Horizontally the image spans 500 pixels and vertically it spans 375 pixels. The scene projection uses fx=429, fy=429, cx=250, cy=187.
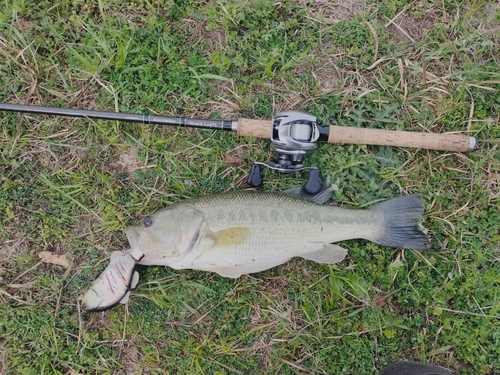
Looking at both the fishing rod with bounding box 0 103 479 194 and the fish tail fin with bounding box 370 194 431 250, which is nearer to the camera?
the fishing rod with bounding box 0 103 479 194

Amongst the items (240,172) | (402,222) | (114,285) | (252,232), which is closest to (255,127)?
(240,172)

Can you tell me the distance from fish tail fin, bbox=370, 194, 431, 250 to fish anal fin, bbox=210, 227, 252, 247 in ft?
3.50

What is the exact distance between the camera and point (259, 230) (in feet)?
10.9

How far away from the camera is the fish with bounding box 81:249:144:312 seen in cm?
343

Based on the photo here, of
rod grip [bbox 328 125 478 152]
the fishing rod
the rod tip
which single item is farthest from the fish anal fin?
the rod tip

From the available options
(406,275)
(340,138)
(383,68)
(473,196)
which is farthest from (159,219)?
(473,196)

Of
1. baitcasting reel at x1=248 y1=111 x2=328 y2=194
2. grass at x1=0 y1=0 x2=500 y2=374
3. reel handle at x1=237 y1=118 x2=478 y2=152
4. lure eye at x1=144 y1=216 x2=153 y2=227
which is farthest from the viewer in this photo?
grass at x1=0 y1=0 x2=500 y2=374

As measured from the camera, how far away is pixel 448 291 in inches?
141

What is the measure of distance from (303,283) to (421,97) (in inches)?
74.9

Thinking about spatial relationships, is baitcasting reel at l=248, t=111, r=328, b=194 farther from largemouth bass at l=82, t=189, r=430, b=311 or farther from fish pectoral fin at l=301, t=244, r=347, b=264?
fish pectoral fin at l=301, t=244, r=347, b=264

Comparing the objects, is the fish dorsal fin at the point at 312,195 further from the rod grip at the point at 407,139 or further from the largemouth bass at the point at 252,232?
the rod grip at the point at 407,139

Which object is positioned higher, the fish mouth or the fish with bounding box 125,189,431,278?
the fish with bounding box 125,189,431,278

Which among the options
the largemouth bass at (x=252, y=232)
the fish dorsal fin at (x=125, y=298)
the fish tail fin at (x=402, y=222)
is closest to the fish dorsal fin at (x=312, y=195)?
the largemouth bass at (x=252, y=232)

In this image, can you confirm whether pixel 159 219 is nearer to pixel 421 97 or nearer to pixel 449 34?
Result: pixel 421 97
